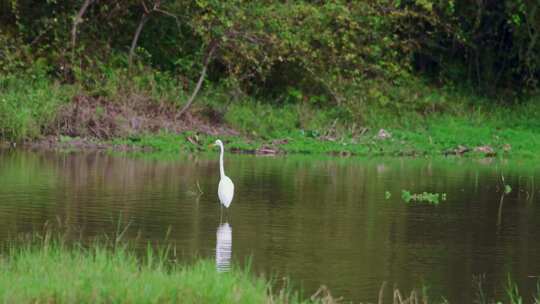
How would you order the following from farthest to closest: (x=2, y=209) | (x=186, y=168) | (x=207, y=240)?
(x=186, y=168), (x=2, y=209), (x=207, y=240)

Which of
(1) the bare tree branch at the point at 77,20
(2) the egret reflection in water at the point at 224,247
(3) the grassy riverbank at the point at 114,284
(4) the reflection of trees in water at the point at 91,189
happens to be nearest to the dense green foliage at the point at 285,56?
A: (1) the bare tree branch at the point at 77,20

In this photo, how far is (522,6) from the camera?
30.9 m

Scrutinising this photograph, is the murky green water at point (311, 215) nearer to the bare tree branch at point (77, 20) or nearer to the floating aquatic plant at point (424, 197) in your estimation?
the floating aquatic plant at point (424, 197)

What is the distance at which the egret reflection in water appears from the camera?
39.7 feet

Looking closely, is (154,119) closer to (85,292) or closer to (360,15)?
(360,15)

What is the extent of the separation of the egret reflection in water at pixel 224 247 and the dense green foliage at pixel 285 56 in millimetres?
11619

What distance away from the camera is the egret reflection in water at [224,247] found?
476 inches

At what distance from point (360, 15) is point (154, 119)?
6.96 metres

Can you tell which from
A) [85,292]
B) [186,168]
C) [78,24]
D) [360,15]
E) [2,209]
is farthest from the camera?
[360,15]

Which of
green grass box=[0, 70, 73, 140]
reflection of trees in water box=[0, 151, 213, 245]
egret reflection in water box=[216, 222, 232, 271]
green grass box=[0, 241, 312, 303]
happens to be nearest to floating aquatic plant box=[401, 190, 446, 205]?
reflection of trees in water box=[0, 151, 213, 245]

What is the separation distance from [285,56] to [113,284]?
21087mm

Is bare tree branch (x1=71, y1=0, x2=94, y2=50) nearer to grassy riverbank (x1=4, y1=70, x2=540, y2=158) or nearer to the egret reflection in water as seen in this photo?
grassy riverbank (x1=4, y1=70, x2=540, y2=158)

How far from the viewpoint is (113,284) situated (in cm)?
921

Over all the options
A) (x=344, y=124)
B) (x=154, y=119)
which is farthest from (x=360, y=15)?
(x=154, y=119)
